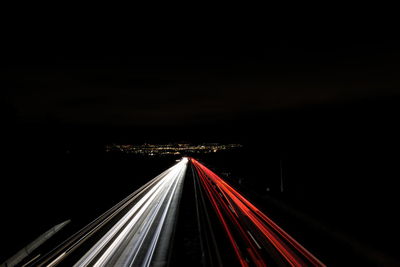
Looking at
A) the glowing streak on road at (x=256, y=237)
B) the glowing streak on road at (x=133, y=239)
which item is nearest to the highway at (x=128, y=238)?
the glowing streak on road at (x=133, y=239)

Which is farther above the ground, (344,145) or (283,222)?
(344,145)

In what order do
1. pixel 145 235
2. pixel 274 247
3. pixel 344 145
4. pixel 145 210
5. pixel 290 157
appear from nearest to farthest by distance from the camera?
pixel 274 247, pixel 145 235, pixel 145 210, pixel 290 157, pixel 344 145

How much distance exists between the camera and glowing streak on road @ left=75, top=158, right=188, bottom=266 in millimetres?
15988

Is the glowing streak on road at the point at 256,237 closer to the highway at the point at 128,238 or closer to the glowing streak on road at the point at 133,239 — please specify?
the highway at the point at 128,238

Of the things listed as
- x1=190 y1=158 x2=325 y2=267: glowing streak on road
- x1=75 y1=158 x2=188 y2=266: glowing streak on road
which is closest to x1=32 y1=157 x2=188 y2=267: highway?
x1=75 y1=158 x2=188 y2=266: glowing streak on road

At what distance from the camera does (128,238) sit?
19344 mm

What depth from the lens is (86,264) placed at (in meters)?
15.4

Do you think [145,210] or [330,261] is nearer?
[330,261]

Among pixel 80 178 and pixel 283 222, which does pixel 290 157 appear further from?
pixel 283 222

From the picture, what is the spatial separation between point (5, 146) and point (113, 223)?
126ft

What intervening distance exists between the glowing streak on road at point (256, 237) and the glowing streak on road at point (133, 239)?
4888 millimetres

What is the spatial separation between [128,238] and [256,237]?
8.18 m

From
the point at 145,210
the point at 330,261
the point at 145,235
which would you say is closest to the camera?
the point at 330,261

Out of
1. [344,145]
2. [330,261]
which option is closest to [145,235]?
[330,261]
